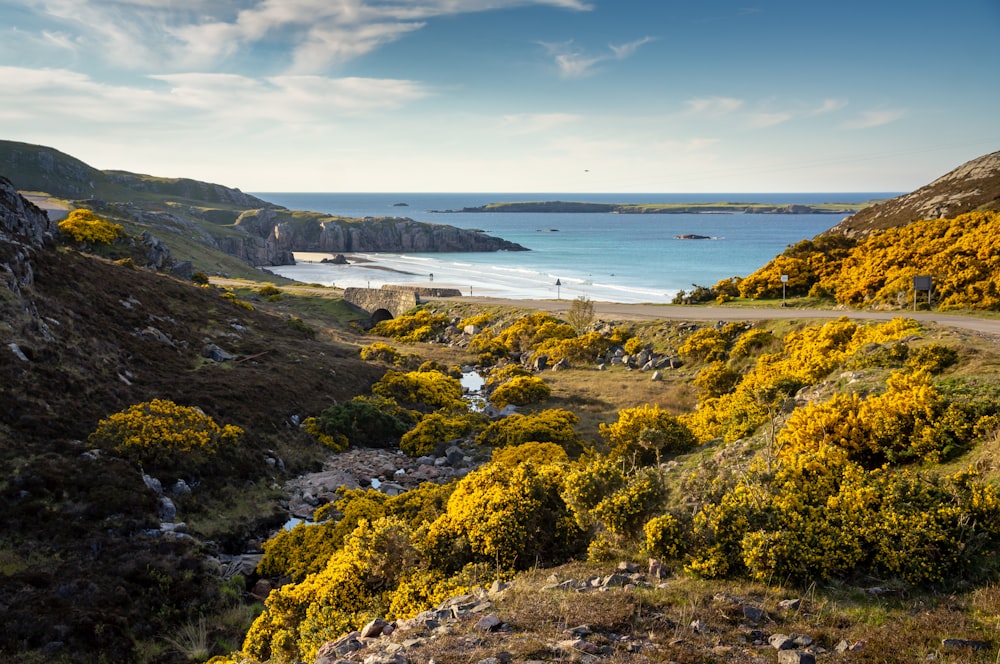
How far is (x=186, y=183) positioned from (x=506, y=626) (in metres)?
214

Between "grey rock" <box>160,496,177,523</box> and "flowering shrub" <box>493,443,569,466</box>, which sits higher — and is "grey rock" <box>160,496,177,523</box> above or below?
below

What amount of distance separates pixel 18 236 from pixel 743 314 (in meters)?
37.1

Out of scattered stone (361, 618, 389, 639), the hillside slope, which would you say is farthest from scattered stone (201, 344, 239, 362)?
scattered stone (361, 618, 389, 639)

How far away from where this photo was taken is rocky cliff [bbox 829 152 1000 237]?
38719mm

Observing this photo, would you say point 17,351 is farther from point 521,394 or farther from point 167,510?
point 521,394

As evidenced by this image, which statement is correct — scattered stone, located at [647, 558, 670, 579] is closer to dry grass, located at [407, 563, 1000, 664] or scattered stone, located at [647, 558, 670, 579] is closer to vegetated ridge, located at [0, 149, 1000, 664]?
vegetated ridge, located at [0, 149, 1000, 664]

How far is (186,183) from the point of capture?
18750cm

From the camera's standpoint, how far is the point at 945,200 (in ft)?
136

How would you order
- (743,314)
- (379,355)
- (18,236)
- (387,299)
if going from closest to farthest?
(18,236) → (743,314) → (379,355) → (387,299)

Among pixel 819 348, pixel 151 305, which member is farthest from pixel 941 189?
pixel 151 305

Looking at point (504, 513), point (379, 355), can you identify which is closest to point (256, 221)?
point (379, 355)

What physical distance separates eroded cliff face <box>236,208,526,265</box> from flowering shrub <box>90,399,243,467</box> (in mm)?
131494

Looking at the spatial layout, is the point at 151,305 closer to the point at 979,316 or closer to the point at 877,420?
the point at 877,420

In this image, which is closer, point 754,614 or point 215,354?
point 754,614
